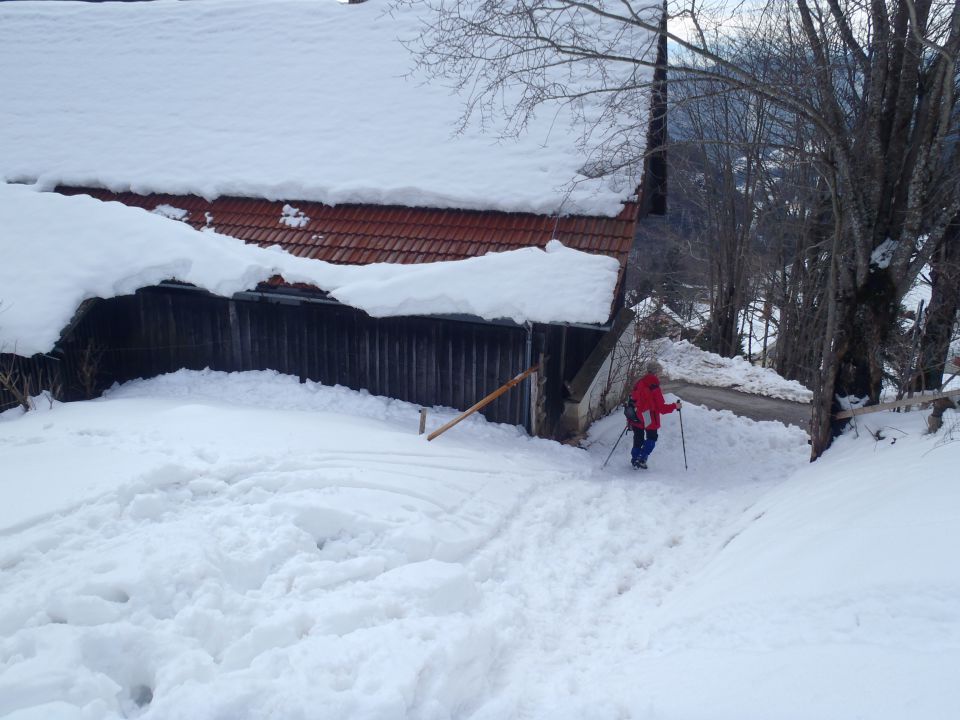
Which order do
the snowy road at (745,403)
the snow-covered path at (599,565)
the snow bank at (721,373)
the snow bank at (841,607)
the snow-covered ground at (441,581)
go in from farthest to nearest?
the snow bank at (721,373) → the snowy road at (745,403) → the snow-covered path at (599,565) → the snow-covered ground at (441,581) → the snow bank at (841,607)

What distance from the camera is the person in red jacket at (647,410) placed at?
804cm

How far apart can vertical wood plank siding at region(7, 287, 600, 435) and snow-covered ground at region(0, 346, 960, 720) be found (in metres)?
1.70

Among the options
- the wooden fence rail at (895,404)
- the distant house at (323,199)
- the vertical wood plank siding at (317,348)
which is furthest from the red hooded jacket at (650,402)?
the wooden fence rail at (895,404)

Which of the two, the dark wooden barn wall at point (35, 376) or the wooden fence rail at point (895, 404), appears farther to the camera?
the dark wooden barn wall at point (35, 376)

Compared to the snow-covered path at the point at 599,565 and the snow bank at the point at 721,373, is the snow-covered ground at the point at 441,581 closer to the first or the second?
the snow-covered path at the point at 599,565

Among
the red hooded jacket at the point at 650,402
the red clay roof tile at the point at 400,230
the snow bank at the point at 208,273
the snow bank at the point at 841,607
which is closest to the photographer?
the snow bank at the point at 841,607

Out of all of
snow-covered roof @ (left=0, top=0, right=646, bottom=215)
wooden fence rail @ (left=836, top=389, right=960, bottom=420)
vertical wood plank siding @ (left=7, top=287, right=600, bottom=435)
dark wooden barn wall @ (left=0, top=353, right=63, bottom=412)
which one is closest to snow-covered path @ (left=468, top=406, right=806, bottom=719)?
wooden fence rail @ (left=836, top=389, right=960, bottom=420)

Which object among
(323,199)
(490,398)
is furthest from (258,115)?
(490,398)

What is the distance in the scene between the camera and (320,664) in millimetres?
3703

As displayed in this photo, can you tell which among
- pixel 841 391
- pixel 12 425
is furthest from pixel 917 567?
pixel 12 425

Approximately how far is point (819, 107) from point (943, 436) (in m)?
3.91

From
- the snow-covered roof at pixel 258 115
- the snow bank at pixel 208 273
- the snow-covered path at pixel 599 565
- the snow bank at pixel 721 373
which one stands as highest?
the snow-covered roof at pixel 258 115

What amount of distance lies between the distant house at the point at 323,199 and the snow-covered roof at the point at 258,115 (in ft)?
0.12

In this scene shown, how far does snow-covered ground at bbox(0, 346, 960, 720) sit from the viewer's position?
335 cm
